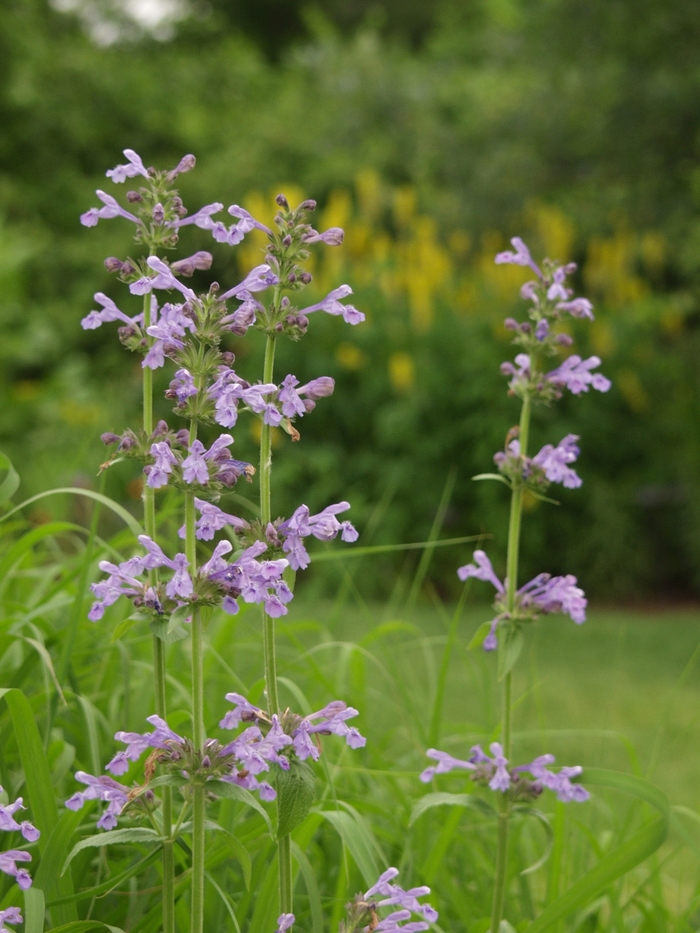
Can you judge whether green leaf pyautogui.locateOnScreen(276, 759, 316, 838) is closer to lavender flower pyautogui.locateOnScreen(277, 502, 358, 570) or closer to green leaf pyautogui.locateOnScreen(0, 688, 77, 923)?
lavender flower pyautogui.locateOnScreen(277, 502, 358, 570)

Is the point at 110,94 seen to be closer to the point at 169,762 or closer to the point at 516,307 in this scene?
the point at 516,307

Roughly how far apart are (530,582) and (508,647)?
0.41 feet

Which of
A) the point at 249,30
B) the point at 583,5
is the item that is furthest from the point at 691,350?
the point at 249,30

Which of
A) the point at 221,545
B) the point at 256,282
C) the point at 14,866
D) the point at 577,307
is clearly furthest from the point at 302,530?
the point at 577,307

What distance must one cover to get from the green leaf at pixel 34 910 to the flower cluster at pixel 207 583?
459 mm

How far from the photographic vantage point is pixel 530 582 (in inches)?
77.5

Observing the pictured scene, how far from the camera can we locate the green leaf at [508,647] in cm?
187

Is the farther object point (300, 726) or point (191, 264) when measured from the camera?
point (191, 264)

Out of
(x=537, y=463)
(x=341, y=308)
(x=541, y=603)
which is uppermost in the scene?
(x=341, y=308)

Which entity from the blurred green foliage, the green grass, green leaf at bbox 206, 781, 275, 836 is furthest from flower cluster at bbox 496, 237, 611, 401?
the blurred green foliage

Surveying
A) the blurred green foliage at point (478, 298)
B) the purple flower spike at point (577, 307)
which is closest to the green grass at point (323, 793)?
the purple flower spike at point (577, 307)

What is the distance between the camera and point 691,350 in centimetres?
724

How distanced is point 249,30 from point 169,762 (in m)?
18.1

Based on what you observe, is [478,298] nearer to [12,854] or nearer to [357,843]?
[357,843]
